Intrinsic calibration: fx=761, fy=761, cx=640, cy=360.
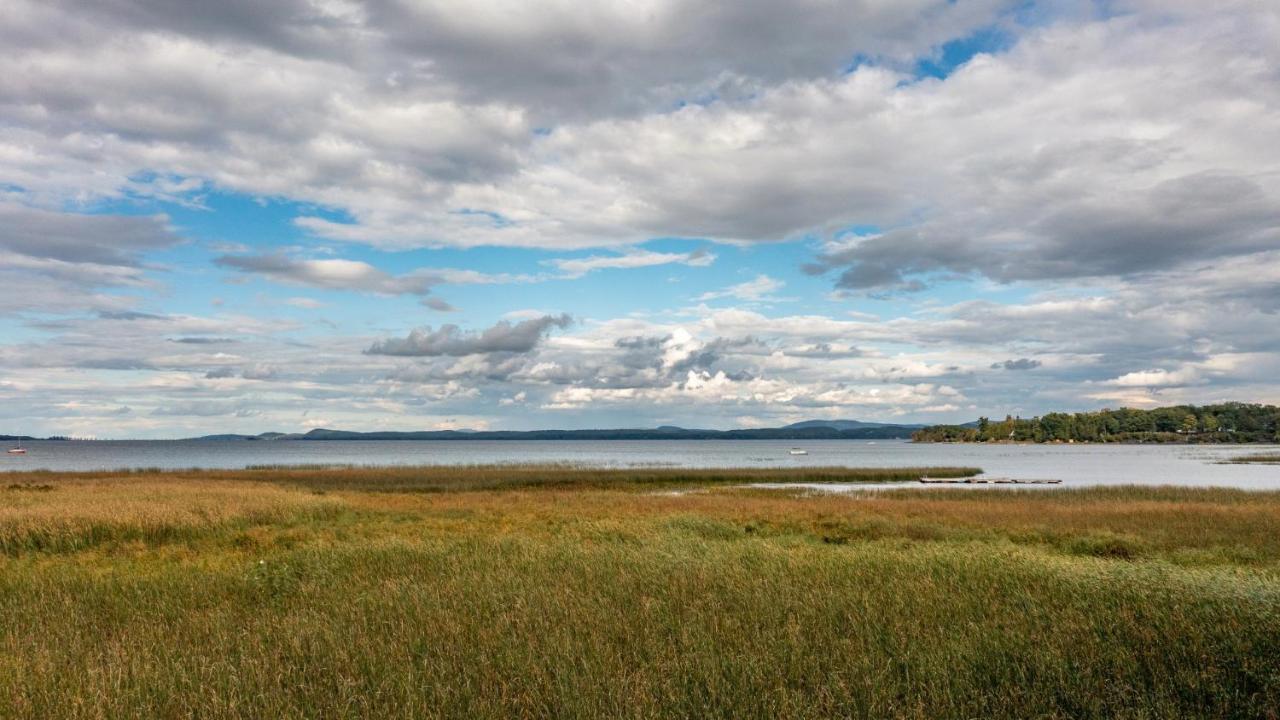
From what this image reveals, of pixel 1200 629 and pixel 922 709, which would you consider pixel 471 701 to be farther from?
pixel 1200 629

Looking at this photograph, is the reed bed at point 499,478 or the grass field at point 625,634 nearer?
the grass field at point 625,634

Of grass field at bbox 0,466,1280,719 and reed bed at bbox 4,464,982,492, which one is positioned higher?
grass field at bbox 0,466,1280,719

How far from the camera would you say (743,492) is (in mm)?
51312

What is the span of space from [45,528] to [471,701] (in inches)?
900

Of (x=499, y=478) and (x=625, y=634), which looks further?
(x=499, y=478)

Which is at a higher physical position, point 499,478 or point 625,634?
point 625,634

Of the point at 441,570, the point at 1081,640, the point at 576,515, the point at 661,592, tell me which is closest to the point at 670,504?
the point at 576,515

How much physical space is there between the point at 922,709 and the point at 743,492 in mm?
45308

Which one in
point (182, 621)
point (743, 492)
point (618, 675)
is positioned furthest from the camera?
point (743, 492)

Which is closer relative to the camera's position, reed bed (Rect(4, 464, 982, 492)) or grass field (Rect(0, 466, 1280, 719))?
grass field (Rect(0, 466, 1280, 719))

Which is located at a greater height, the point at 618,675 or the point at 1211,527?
the point at 618,675

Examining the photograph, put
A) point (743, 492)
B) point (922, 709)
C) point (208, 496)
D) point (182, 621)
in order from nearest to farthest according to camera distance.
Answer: point (922, 709) → point (182, 621) → point (208, 496) → point (743, 492)

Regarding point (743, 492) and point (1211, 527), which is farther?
point (743, 492)

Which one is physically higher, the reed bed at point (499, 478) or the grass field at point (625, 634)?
the grass field at point (625, 634)
